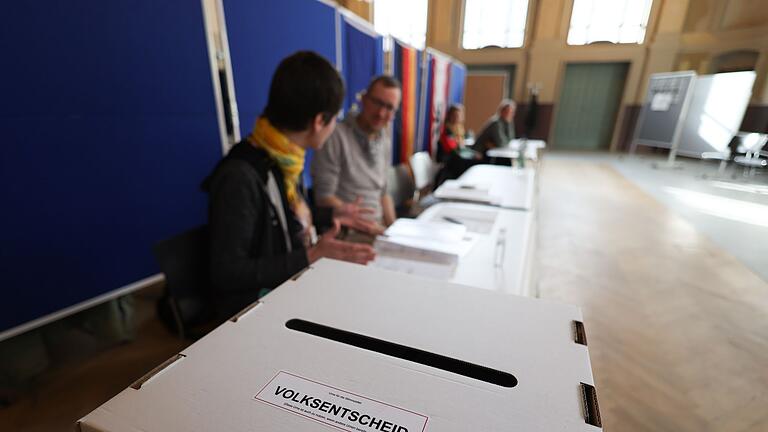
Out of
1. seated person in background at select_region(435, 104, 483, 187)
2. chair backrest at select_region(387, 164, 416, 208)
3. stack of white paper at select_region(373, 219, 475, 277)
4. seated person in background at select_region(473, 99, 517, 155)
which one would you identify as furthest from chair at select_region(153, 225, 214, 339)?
seated person in background at select_region(473, 99, 517, 155)

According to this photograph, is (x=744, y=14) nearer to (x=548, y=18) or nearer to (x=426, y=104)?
(x=548, y=18)

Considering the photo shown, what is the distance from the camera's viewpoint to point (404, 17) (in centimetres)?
125

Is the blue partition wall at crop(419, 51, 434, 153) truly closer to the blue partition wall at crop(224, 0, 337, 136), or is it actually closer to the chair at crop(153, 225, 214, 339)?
the blue partition wall at crop(224, 0, 337, 136)

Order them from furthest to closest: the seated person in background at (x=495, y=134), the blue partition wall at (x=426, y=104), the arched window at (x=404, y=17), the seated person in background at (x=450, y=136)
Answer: the seated person in background at (x=495, y=134), the blue partition wall at (x=426, y=104), the seated person in background at (x=450, y=136), the arched window at (x=404, y=17)

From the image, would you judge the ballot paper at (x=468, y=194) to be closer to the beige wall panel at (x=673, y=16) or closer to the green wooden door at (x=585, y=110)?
the green wooden door at (x=585, y=110)

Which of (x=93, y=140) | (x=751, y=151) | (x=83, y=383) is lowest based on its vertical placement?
(x=83, y=383)

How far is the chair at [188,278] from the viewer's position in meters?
1.05

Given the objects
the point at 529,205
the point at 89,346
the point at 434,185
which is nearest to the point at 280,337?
the point at 529,205

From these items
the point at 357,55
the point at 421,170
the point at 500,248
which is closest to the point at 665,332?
the point at 500,248

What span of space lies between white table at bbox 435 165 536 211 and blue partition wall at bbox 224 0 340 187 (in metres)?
1.30

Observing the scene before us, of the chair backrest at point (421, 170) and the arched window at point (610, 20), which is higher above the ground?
the arched window at point (610, 20)

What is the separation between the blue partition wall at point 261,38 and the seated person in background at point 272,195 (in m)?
1.12

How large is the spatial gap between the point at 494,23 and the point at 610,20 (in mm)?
277

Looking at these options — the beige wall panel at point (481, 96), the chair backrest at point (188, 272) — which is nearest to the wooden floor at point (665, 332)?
the chair backrest at point (188, 272)
